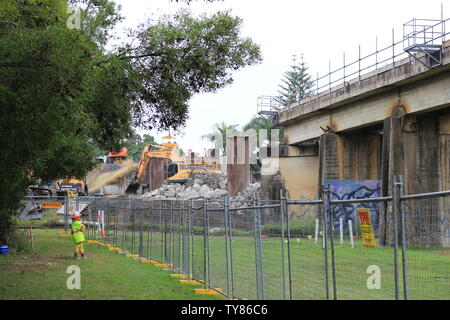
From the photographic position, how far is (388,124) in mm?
35094

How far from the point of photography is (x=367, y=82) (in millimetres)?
36719

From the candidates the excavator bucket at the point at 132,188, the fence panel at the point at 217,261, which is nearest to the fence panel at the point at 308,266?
the fence panel at the point at 217,261

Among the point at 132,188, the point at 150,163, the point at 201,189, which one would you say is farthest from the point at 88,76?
the point at 132,188

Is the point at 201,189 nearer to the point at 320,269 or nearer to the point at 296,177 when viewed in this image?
the point at 296,177

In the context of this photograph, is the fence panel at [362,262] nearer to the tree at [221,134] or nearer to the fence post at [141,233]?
the fence post at [141,233]

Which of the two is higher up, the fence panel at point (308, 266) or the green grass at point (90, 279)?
the fence panel at point (308, 266)

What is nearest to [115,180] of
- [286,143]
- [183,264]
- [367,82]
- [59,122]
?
[286,143]

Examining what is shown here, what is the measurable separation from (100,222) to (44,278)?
1702 centimetres

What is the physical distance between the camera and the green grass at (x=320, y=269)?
7811mm

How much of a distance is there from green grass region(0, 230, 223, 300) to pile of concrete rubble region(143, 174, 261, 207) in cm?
3598

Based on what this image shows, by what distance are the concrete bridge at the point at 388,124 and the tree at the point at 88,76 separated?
12.8 meters

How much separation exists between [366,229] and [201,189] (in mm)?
57386

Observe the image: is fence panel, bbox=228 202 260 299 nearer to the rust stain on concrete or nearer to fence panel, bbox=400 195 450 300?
fence panel, bbox=400 195 450 300

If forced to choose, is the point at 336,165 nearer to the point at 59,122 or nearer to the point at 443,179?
the point at 443,179
